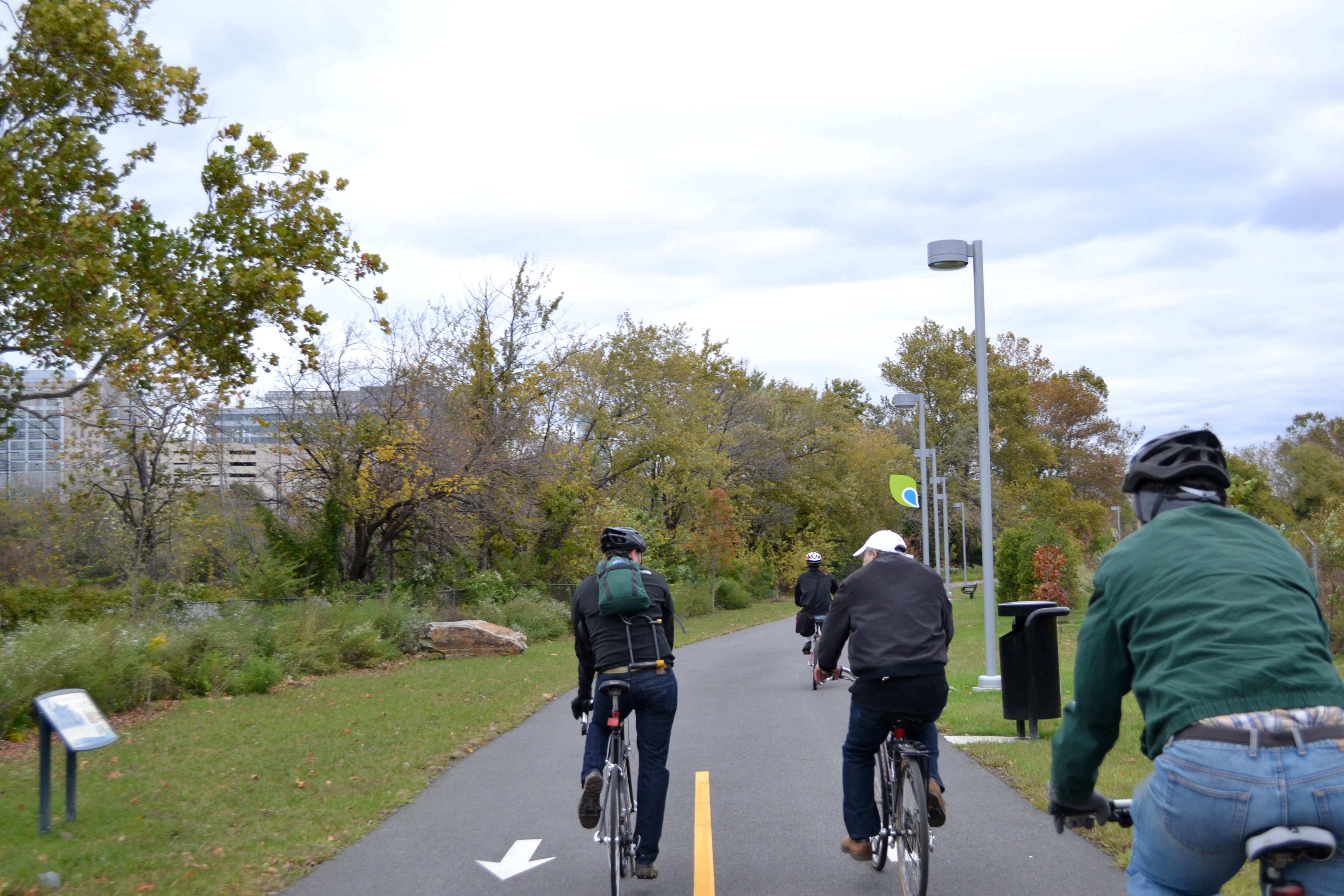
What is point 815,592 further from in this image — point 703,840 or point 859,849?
point 859,849

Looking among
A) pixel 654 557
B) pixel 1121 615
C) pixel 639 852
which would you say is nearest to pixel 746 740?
pixel 639 852

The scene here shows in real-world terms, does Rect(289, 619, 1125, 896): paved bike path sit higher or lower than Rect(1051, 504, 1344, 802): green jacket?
lower

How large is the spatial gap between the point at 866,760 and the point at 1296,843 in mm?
3675

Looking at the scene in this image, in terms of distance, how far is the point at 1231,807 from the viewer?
8.23 ft

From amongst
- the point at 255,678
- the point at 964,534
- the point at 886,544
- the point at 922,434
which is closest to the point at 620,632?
the point at 886,544

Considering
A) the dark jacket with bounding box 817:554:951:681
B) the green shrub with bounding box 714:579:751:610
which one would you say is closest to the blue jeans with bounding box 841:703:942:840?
the dark jacket with bounding box 817:554:951:681

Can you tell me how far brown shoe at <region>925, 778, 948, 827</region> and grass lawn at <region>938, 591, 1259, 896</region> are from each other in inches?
38.2

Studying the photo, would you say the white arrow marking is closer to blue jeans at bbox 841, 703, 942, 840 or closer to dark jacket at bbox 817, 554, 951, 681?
blue jeans at bbox 841, 703, 942, 840

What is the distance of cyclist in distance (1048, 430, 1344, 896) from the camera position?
98.7 inches

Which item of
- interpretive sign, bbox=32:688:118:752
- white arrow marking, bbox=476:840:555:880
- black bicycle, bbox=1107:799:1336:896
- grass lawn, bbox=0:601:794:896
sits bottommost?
Answer: grass lawn, bbox=0:601:794:896

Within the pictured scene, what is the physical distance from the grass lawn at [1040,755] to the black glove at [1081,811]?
1286mm

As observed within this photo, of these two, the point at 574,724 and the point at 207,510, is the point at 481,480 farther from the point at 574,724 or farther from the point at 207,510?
the point at 574,724

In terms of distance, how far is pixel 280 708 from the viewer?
14523 mm

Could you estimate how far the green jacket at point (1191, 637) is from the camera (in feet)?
8.53
